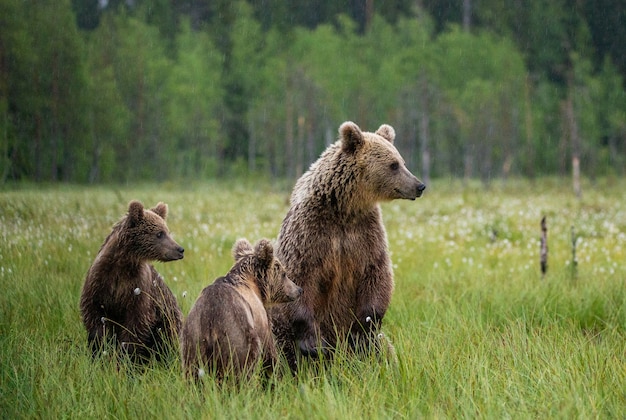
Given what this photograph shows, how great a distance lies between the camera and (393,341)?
19.0 ft

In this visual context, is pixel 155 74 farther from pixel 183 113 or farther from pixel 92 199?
pixel 92 199

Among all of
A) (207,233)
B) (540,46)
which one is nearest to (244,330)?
(207,233)

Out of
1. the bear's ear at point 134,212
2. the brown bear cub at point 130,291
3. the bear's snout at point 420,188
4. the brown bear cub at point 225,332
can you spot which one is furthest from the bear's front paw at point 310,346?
the bear's ear at point 134,212

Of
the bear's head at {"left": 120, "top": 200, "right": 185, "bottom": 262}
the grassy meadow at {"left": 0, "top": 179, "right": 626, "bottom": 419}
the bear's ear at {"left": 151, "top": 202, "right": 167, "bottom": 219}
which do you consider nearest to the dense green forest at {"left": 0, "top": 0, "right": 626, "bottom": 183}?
the grassy meadow at {"left": 0, "top": 179, "right": 626, "bottom": 419}

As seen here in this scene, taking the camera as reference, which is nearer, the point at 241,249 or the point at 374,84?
the point at 241,249

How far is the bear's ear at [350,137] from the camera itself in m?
5.23

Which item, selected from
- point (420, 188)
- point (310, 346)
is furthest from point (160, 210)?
point (420, 188)

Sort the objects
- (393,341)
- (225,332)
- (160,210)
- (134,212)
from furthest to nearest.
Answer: (393,341)
(160,210)
(134,212)
(225,332)

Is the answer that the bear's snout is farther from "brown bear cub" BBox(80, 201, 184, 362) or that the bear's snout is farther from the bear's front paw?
"brown bear cub" BBox(80, 201, 184, 362)

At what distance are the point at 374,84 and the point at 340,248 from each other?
142 ft

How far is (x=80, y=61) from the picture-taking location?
842 cm

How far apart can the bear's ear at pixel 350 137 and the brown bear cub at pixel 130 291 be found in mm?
1475

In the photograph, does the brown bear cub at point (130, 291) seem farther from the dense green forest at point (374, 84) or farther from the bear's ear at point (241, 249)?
the dense green forest at point (374, 84)

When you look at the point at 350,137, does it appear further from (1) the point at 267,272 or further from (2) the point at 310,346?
(2) the point at 310,346
